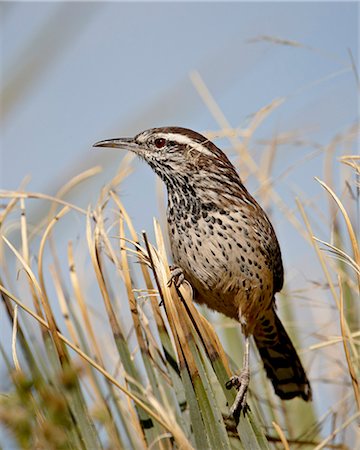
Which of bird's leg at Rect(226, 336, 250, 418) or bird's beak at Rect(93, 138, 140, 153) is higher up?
bird's beak at Rect(93, 138, 140, 153)

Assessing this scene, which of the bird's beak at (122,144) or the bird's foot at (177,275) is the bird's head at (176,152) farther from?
the bird's foot at (177,275)

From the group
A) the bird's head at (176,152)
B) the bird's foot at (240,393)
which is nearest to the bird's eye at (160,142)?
the bird's head at (176,152)

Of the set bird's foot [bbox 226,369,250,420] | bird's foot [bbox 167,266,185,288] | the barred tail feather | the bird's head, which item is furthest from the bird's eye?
bird's foot [bbox 226,369,250,420]

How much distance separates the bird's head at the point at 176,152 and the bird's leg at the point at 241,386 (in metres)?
0.58

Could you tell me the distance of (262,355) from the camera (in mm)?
2648

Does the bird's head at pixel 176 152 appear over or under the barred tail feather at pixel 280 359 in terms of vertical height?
over

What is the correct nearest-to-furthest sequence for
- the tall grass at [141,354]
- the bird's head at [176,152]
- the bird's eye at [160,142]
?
the tall grass at [141,354] → the bird's head at [176,152] → the bird's eye at [160,142]

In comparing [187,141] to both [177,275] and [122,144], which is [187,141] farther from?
[177,275]

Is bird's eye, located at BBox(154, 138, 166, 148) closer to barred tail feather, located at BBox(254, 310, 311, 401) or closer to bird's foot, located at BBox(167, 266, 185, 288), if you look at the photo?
bird's foot, located at BBox(167, 266, 185, 288)

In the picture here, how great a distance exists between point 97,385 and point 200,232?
0.59m

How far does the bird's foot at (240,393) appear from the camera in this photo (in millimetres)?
1673

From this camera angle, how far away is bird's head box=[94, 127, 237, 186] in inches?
97.2

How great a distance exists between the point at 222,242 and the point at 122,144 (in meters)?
0.57

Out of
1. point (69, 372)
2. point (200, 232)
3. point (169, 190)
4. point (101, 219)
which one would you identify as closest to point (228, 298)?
point (200, 232)
